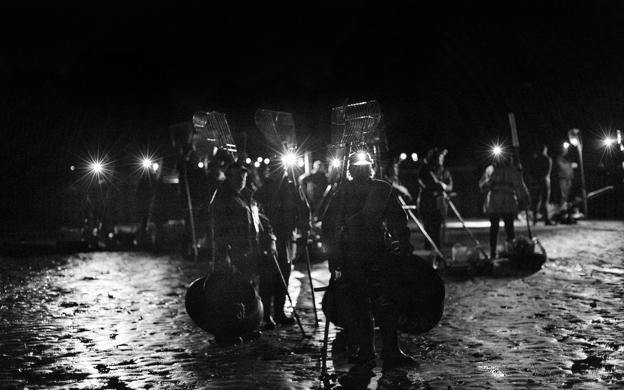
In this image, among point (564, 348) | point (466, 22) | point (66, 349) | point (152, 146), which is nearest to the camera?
point (564, 348)

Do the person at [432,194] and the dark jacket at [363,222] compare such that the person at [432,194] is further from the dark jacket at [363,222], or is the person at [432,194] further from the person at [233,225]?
the dark jacket at [363,222]

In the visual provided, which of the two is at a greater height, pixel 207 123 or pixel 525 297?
pixel 207 123

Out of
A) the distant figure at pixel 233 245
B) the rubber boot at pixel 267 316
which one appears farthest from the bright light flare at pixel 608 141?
the distant figure at pixel 233 245

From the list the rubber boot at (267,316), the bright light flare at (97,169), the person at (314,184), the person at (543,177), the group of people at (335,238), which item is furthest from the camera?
the bright light flare at (97,169)

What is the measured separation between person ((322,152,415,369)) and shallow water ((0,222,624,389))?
381 mm

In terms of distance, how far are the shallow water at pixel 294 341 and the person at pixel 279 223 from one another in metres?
0.48

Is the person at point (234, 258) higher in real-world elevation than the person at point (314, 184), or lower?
lower

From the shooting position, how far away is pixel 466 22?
4425 centimetres

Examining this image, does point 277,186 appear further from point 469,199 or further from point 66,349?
point 469,199

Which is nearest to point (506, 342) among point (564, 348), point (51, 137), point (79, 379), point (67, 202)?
point (564, 348)

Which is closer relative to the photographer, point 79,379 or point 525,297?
point 79,379

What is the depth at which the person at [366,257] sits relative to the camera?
23.7 ft

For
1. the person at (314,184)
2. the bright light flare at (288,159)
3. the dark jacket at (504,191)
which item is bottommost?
the dark jacket at (504,191)

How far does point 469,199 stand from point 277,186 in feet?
86.8
